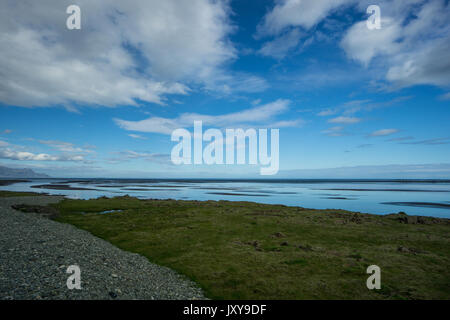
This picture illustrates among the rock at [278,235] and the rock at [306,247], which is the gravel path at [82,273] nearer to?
the rock at [306,247]

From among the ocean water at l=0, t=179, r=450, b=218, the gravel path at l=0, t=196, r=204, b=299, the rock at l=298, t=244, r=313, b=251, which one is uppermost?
the gravel path at l=0, t=196, r=204, b=299

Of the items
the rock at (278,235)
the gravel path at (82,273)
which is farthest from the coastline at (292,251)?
the gravel path at (82,273)

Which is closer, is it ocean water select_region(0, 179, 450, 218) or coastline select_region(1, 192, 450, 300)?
coastline select_region(1, 192, 450, 300)

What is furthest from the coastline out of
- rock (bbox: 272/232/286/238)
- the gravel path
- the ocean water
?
the ocean water

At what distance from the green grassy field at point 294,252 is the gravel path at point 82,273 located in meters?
1.94

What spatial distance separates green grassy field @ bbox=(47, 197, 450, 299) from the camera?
14.7 meters

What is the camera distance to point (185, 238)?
86.4 ft

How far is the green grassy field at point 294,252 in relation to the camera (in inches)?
579

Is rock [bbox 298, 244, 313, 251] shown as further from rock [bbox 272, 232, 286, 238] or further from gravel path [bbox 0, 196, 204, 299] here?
gravel path [bbox 0, 196, 204, 299]

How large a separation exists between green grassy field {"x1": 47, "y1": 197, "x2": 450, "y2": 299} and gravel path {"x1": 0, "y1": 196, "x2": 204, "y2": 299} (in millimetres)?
1941
